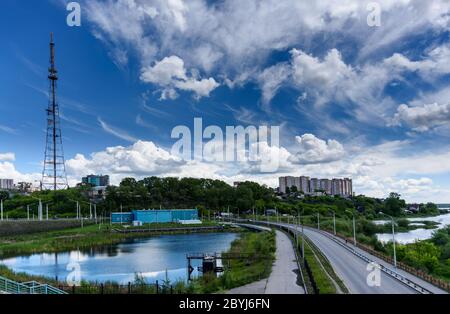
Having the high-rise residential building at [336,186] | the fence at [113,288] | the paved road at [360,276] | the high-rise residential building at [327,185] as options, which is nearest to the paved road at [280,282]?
the paved road at [360,276]

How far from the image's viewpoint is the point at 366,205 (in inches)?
4557

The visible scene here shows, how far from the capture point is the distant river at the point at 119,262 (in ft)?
120

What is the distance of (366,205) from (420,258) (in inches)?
2990

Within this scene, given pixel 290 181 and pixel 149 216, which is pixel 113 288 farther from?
pixel 290 181

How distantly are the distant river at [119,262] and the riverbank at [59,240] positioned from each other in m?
3.01

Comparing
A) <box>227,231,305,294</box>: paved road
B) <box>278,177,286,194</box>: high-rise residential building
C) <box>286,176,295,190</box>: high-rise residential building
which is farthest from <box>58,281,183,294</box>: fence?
<box>278,177,286,194</box>: high-rise residential building

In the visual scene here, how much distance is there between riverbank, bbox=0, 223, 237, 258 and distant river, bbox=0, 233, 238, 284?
3.01 metres

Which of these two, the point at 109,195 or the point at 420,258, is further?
the point at 109,195

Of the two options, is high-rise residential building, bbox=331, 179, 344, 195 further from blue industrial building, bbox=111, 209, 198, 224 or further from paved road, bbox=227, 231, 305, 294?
paved road, bbox=227, 231, 305, 294

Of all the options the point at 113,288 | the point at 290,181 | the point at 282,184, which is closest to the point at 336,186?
the point at 290,181

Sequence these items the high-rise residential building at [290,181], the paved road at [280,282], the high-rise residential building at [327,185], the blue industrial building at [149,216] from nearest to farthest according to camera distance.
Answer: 1. the paved road at [280,282]
2. the blue industrial building at [149,216]
3. the high-rise residential building at [327,185]
4. the high-rise residential building at [290,181]

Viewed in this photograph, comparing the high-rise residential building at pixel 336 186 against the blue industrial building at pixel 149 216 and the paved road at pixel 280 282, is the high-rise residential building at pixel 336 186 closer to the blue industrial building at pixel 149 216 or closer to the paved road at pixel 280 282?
the blue industrial building at pixel 149 216
